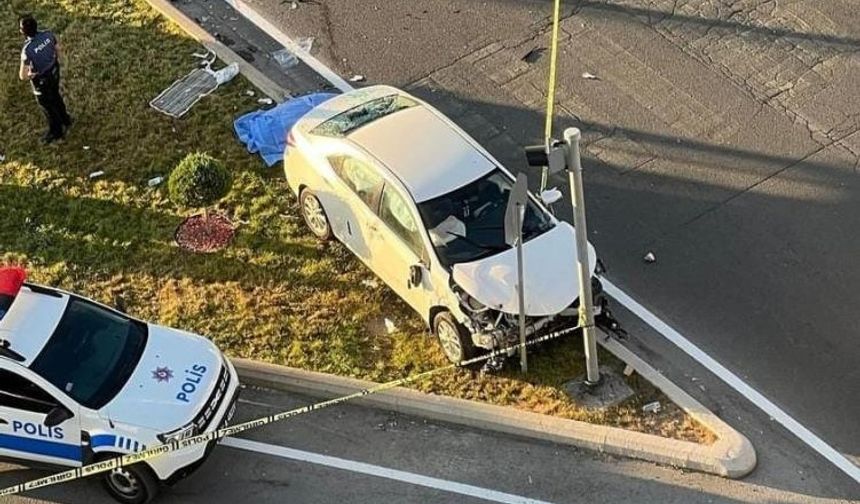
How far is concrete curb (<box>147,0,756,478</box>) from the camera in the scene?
10.4 m

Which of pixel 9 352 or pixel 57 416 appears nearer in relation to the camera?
pixel 57 416

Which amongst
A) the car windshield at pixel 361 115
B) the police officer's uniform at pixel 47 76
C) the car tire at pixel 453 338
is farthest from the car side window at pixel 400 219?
the police officer's uniform at pixel 47 76

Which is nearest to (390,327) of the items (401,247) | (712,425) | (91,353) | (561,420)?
(401,247)

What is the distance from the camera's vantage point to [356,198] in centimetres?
1182

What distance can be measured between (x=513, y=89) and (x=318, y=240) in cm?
357

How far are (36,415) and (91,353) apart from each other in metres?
0.72

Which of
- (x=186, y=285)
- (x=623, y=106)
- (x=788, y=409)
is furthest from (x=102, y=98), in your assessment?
(x=788, y=409)

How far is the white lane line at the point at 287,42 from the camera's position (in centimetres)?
1495

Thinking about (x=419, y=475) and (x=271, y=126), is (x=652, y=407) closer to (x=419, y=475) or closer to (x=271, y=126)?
(x=419, y=475)

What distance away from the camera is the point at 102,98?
1458 cm

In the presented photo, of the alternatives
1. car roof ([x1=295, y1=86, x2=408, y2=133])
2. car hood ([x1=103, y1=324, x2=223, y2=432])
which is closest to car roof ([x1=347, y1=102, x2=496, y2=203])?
car roof ([x1=295, y1=86, x2=408, y2=133])

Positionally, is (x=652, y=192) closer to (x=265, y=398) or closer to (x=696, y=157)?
(x=696, y=157)

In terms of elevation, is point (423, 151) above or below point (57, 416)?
above

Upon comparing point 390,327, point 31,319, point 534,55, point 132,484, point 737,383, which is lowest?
point 737,383
